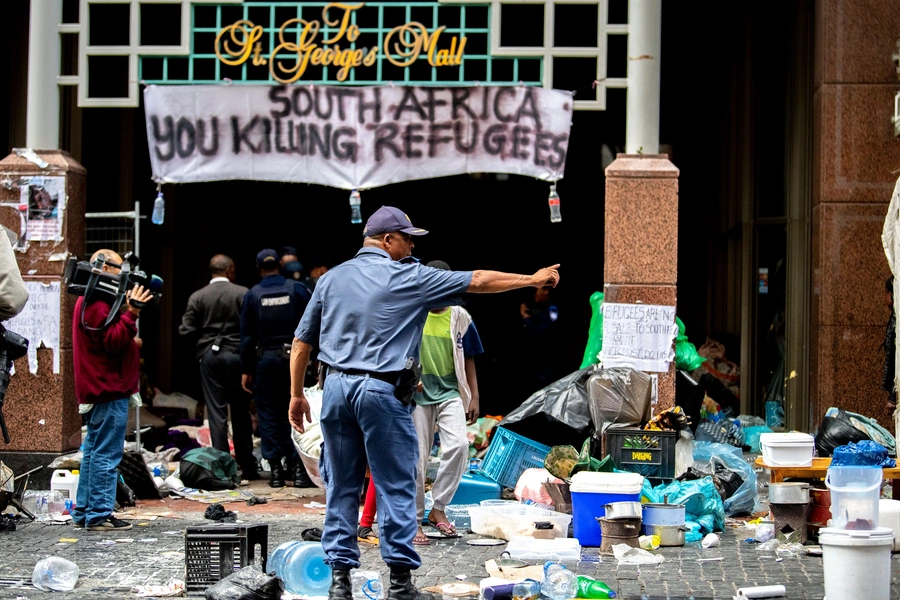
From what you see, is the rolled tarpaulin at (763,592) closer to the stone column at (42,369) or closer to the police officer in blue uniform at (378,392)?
the police officer in blue uniform at (378,392)

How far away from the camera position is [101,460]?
8117 millimetres

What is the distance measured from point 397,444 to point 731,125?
34.2ft

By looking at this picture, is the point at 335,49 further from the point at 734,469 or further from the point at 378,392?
the point at 378,392

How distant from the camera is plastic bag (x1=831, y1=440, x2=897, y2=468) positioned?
768 centimetres

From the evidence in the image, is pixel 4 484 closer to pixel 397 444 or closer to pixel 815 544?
pixel 397 444

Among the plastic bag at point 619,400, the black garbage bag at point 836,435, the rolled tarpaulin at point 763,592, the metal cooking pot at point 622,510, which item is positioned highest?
the plastic bag at point 619,400

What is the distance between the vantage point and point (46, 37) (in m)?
10.2

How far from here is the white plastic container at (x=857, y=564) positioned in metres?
5.69

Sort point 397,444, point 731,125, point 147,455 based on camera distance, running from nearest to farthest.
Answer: point 397,444, point 147,455, point 731,125

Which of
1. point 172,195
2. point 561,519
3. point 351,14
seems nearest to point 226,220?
point 172,195

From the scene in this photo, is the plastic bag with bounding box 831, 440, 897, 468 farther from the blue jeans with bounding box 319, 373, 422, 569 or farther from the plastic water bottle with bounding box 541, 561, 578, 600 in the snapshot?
the blue jeans with bounding box 319, 373, 422, 569

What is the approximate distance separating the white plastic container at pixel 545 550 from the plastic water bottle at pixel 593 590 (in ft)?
2.70

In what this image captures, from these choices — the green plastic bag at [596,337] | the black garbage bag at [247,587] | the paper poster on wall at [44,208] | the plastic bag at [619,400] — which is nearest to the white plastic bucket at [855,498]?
the black garbage bag at [247,587]

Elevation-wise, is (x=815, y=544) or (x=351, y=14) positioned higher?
(x=351, y=14)
